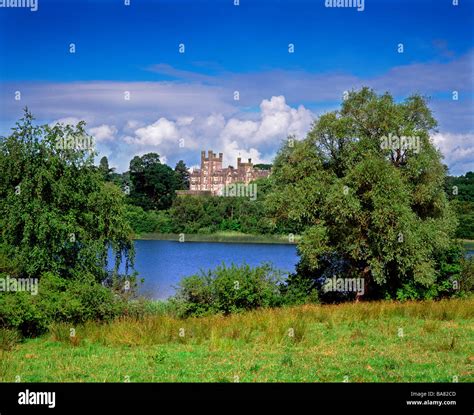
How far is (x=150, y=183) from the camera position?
162 feet

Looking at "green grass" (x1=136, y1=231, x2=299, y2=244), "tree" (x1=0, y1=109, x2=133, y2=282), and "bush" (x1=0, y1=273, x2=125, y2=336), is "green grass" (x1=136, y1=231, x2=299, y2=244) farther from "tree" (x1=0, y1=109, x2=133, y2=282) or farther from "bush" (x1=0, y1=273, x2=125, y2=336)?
"bush" (x1=0, y1=273, x2=125, y2=336)

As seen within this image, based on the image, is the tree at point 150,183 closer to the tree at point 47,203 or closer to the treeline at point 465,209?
the treeline at point 465,209

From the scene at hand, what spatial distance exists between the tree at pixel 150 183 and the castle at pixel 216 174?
20144mm

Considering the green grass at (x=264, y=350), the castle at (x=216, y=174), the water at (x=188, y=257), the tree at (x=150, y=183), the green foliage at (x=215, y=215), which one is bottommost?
the water at (x=188, y=257)

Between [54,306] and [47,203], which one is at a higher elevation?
[47,203]

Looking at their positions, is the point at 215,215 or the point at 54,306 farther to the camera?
the point at 215,215

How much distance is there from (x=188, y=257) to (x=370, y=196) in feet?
64.7

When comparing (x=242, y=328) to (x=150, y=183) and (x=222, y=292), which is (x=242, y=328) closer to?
(x=222, y=292)

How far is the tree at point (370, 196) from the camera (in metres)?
20.4

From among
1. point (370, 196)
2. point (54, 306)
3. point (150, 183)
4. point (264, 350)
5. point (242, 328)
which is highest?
point (150, 183)

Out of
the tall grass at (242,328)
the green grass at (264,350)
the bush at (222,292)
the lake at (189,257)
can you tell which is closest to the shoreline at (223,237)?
the lake at (189,257)

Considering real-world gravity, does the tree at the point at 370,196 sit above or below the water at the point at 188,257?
above

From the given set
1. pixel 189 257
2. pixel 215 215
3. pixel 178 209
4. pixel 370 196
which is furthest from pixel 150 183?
pixel 370 196
